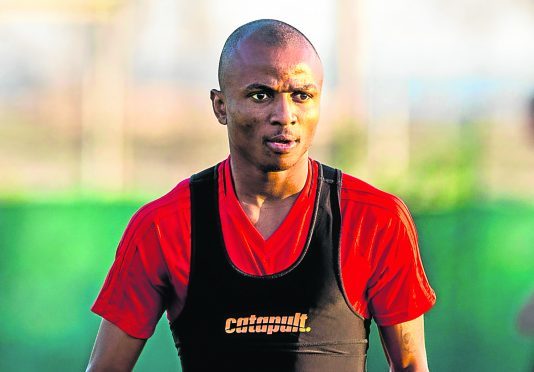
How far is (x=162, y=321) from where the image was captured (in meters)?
6.67

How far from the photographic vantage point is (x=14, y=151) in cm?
690

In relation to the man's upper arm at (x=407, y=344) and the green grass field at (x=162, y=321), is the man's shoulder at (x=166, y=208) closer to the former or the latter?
the man's upper arm at (x=407, y=344)

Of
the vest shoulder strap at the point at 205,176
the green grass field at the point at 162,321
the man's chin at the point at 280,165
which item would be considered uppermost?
the man's chin at the point at 280,165

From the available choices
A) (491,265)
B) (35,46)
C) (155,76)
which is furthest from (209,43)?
(491,265)

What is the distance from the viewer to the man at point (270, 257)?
317 cm

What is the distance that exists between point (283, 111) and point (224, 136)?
3.83 meters

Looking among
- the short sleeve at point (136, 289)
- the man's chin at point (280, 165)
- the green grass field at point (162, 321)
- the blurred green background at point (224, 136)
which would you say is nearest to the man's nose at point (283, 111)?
the man's chin at point (280, 165)

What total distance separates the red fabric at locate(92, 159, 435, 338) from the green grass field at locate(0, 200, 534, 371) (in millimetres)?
3426

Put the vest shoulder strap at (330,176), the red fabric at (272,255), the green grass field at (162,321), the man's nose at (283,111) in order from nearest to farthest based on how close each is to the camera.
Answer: the man's nose at (283,111) < the red fabric at (272,255) < the vest shoulder strap at (330,176) < the green grass field at (162,321)

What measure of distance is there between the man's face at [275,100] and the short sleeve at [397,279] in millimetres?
333

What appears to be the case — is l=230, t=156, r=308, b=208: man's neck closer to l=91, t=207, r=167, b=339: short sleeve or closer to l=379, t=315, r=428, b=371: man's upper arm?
l=91, t=207, r=167, b=339: short sleeve

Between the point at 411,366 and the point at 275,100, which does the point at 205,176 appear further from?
the point at 411,366

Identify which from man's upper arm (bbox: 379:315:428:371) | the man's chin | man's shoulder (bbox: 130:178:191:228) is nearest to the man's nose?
the man's chin

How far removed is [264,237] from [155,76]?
12.1 ft
